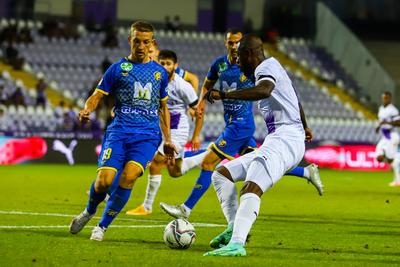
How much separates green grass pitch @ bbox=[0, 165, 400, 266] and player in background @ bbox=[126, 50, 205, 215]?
361 millimetres

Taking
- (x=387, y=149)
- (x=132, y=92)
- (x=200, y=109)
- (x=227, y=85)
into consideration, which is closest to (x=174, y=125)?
(x=200, y=109)

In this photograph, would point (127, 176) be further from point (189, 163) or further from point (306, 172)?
point (189, 163)

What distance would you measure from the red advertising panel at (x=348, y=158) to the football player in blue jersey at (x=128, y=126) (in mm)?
A: 21067

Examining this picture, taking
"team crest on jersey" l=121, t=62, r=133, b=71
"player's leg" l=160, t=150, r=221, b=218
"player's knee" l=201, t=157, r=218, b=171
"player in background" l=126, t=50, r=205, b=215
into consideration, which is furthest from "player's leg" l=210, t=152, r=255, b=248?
"player in background" l=126, t=50, r=205, b=215

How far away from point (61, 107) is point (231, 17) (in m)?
15.3

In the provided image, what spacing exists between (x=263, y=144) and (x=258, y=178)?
45cm

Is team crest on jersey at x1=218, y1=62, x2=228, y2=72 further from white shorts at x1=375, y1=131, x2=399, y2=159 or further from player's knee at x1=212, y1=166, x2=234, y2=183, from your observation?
white shorts at x1=375, y1=131, x2=399, y2=159

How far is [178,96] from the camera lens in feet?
47.3

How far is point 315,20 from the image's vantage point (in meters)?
44.0

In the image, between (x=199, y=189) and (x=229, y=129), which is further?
(x=229, y=129)

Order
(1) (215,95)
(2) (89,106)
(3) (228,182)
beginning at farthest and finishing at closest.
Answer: (2) (89,106) < (3) (228,182) < (1) (215,95)

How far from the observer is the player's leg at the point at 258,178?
869 centimetres

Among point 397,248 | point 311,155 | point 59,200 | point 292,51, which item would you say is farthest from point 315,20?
point 397,248

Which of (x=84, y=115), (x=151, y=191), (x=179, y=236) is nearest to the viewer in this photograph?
(x=179, y=236)
